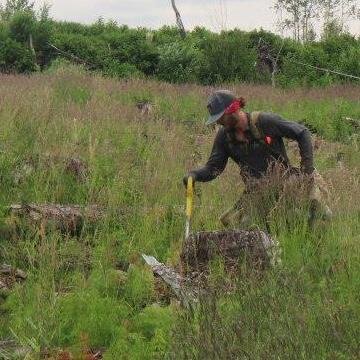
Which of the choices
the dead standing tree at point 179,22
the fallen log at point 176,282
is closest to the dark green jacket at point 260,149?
the fallen log at point 176,282

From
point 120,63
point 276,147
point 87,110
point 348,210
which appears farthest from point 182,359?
point 120,63

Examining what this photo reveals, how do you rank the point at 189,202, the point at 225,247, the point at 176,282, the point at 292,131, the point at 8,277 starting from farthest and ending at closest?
the point at 292,131 < the point at 189,202 < the point at 8,277 < the point at 225,247 < the point at 176,282

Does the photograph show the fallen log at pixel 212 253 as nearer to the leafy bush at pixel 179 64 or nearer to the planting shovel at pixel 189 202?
the planting shovel at pixel 189 202

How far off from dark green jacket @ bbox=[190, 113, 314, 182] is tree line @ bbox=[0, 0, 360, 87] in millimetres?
14314

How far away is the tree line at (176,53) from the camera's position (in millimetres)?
21719

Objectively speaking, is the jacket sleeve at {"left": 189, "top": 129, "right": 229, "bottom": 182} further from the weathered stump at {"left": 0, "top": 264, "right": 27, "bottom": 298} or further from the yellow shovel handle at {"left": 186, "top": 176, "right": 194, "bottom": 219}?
the weathered stump at {"left": 0, "top": 264, "right": 27, "bottom": 298}

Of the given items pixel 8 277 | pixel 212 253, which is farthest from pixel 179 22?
pixel 212 253

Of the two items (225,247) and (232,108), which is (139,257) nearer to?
(225,247)

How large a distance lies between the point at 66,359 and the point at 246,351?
133 cm

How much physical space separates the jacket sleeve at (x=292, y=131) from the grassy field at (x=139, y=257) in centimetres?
34

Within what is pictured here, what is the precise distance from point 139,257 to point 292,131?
5.14ft

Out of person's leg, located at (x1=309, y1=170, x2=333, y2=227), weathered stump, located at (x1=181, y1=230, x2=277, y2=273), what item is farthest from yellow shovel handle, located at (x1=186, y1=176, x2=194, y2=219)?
person's leg, located at (x1=309, y1=170, x2=333, y2=227)

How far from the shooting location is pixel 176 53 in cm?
2247

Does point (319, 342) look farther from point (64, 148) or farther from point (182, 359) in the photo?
point (64, 148)
